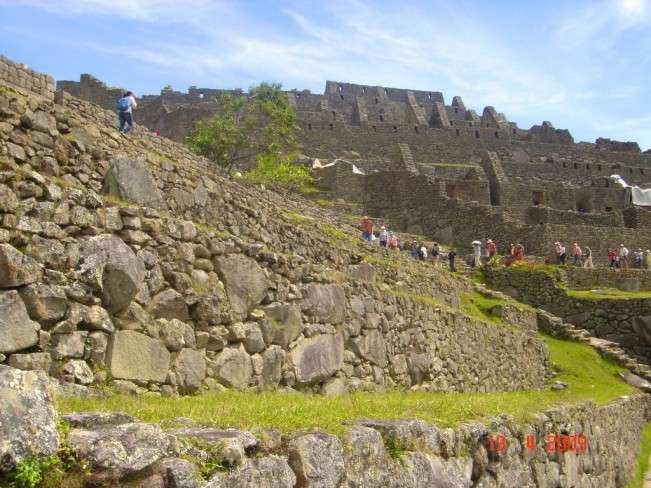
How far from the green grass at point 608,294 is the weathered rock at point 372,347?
16.5 meters

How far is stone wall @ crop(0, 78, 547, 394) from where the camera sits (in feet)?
18.4

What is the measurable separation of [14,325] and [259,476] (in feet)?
7.30

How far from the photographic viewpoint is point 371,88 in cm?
7219

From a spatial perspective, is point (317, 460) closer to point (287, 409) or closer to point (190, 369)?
Result: point (287, 409)

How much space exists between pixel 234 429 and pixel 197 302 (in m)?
2.86

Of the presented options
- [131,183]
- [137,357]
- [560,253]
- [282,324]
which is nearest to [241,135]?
[560,253]

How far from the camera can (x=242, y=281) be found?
25.6 feet

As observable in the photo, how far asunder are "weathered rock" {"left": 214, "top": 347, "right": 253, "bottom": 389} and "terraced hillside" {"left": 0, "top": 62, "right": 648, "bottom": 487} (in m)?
0.02

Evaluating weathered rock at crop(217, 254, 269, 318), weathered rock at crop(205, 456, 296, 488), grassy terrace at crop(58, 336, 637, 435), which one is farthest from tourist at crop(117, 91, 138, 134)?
weathered rock at crop(205, 456, 296, 488)

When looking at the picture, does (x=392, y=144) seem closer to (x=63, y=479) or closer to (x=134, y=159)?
(x=134, y=159)

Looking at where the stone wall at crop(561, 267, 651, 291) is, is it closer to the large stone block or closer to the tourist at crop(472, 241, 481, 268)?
the tourist at crop(472, 241, 481, 268)

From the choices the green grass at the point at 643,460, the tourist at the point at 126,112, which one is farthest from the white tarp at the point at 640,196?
the tourist at the point at 126,112

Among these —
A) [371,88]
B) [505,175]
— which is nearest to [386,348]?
[505,175]

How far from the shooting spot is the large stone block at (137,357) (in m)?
5.93
